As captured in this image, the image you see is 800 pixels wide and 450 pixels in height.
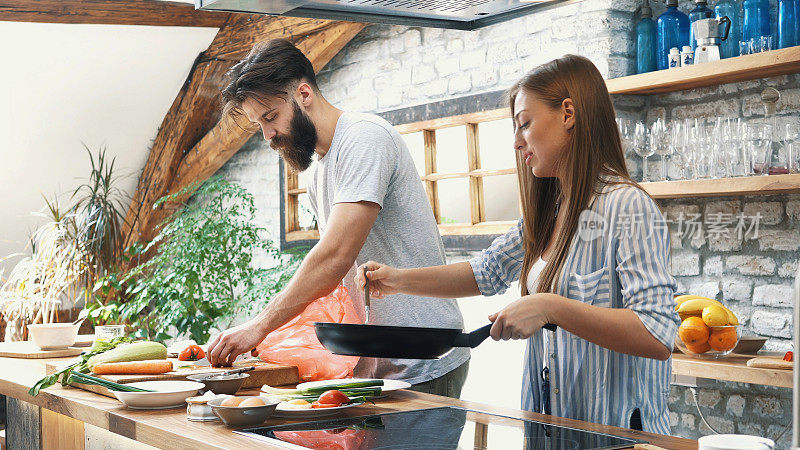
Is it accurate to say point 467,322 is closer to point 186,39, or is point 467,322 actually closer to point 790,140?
point 790,140

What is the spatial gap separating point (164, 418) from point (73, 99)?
474cm

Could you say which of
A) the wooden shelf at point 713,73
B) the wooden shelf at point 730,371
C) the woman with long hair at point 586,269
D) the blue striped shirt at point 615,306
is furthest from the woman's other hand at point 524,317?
the wooden shelf at point 713,73

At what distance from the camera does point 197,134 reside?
21.1 feet

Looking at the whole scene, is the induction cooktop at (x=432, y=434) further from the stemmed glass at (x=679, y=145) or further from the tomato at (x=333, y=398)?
the stemmed glass at (x=679, y=145)

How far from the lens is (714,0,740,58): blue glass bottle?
342 cm

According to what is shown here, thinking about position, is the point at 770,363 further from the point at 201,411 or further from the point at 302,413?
the point at 201,411

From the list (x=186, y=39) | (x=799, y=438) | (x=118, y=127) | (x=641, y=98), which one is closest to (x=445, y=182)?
(x=641, y=98)

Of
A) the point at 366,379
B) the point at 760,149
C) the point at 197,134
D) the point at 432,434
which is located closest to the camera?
the point at 432,434

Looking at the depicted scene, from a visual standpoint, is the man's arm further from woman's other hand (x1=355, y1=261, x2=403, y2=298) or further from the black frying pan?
the black frying pan

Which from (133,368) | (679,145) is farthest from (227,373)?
(679,145)

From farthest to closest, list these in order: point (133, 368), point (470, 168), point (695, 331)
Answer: point (470, 168) → point (695, 331) → point (133, 368)

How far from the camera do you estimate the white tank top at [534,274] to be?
1.98 metres

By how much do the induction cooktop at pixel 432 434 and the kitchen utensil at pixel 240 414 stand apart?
0.09 feet

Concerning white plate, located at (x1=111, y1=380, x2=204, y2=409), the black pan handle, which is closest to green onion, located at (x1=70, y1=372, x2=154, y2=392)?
white plate, located at (x1=111, y1=380, x2=204, y2=409)
